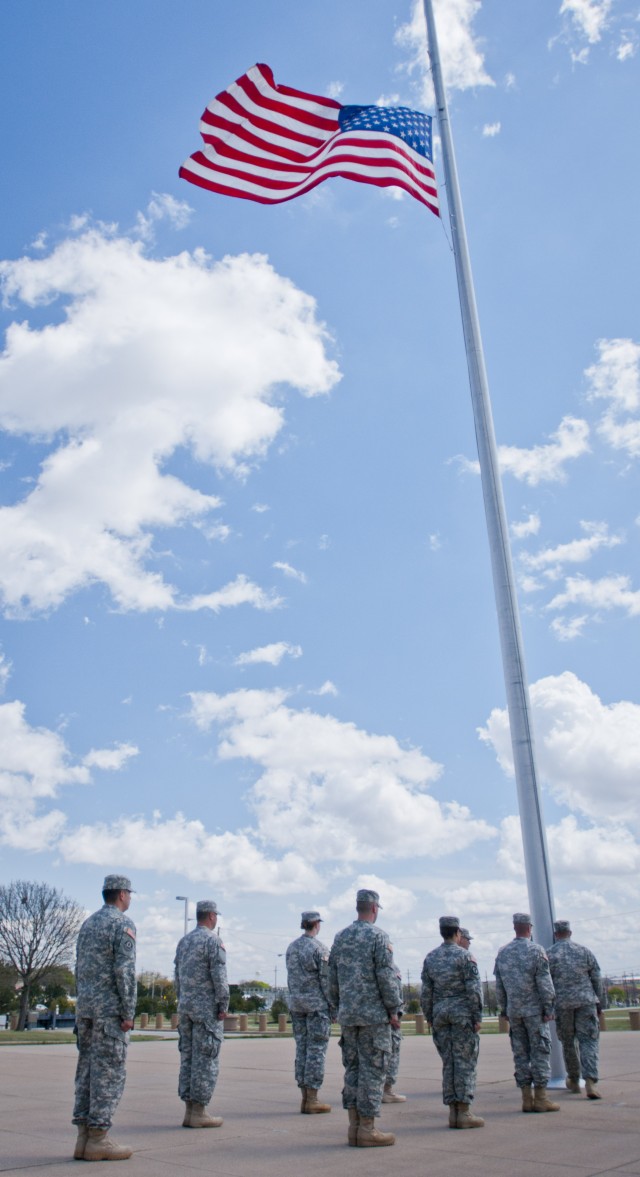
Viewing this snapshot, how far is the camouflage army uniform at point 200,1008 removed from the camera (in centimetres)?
855

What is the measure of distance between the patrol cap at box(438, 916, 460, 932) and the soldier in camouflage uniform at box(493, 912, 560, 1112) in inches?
47.6

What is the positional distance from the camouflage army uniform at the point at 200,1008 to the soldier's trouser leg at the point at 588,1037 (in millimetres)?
3984

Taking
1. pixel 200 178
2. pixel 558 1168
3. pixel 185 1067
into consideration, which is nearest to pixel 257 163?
pixel 200 178

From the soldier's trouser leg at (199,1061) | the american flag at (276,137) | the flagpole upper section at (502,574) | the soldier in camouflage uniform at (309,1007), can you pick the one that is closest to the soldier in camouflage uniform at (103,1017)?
the soldier's trouser leg at (199,1061)

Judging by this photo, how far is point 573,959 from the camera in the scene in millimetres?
10570

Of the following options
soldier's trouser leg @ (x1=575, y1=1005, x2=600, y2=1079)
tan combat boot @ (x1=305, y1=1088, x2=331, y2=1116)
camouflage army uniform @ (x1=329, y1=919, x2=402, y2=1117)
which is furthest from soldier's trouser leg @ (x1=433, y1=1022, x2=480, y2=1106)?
soldier's trouser leg @ (x1=575, y1=1005, x2=600, y2=1079)

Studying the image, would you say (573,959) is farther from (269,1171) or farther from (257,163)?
(257,163)

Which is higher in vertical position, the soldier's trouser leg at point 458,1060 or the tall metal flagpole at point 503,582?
the tall metal flagpole at point 503,582

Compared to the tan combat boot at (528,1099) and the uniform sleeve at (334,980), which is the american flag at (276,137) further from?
the tan combat boot at (528,1099)

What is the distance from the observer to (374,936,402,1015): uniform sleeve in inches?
300

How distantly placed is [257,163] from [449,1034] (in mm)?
11360

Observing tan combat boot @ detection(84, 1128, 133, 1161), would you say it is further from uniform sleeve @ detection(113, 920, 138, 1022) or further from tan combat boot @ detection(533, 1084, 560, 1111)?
tan combat boot @ detection(533, 1084, 560, 1111)

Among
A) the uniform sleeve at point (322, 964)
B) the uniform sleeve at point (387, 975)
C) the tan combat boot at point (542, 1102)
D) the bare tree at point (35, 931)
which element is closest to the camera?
the uniform sleeve at point (387, 975)

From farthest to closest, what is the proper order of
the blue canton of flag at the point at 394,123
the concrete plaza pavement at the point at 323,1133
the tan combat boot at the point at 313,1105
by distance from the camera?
the blue canton of flag at the point at 394,123, the tan combat boot at the point at 313,1105, the concrete plaza pavement at the point at 323,1133
